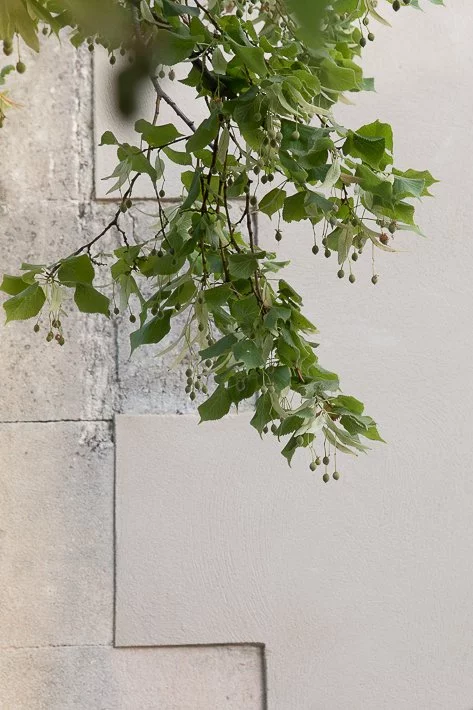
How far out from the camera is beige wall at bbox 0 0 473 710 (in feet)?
7.14

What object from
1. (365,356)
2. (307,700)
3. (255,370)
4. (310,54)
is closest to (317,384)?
(255,370)

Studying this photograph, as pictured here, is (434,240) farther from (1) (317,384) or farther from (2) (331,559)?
(1) (317,384)

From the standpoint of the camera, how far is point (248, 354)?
124 cm

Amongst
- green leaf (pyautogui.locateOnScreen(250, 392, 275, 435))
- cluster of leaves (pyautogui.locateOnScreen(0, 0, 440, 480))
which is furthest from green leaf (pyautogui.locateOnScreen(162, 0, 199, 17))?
green leaf (pyautogui.locateOnScreen(250, 392, 275, 435))

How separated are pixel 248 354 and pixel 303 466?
99 centimetres

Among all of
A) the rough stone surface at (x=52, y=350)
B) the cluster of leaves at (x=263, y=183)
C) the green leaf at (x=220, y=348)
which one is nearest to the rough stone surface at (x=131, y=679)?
the rough stone surface at (x=52, y=350)

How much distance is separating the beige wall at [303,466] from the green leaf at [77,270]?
803 millimetres

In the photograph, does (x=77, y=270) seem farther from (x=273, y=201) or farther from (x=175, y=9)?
(x=175, y=9)

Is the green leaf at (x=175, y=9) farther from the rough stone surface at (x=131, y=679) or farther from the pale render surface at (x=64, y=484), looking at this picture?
the rough stone surface at (x=131, y=679)

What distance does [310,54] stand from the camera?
121 cm

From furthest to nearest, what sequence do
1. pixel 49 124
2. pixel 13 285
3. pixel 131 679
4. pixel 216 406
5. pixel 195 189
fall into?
pixel 49 124 → pixel 131 679 → pixel 13 285 → pixel 216 406 → pixel 195 189

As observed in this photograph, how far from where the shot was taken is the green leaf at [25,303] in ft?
4.67

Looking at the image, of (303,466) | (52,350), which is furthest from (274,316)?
(52,350)

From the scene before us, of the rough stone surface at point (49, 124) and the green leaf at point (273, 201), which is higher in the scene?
the rough stone surface at point (49, 124)
